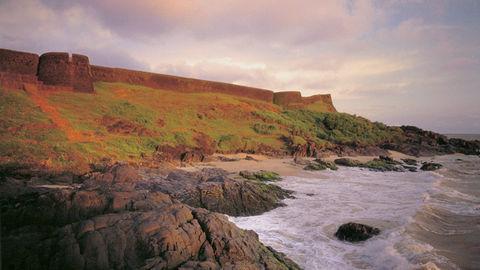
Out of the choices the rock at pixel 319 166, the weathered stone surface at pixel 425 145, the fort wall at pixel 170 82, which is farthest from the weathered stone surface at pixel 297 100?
the rock at pixel 319 166

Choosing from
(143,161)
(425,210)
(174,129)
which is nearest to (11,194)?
(143,161)

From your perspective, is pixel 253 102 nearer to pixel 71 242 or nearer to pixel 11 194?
pixel 11 194

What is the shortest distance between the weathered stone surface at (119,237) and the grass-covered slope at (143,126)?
25.2ft

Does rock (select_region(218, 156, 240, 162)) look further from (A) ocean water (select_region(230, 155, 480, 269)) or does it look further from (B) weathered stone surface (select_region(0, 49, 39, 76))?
(B) weathered stone surface (select_region(0, 49, 39, 76))

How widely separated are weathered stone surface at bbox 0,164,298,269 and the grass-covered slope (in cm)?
768

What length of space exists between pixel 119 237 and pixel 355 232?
5.94 metres

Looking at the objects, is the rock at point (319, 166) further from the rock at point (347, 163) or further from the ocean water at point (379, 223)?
the ocean water at point (379, 223)

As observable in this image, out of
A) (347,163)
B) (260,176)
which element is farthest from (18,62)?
(347,163)

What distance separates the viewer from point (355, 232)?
881cm

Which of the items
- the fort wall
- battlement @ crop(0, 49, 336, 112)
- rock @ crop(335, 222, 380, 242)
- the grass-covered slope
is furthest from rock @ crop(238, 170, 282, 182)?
the fort wall

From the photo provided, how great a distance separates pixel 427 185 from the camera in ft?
56.5

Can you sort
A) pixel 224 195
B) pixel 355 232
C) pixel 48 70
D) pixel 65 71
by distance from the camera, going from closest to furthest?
pixel 355 232 → pixel 224 195 → pixel 48 70 → pixel 65 71

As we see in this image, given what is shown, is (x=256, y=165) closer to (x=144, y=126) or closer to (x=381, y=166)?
(x=144, y=126)

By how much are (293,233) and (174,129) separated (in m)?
15.7
